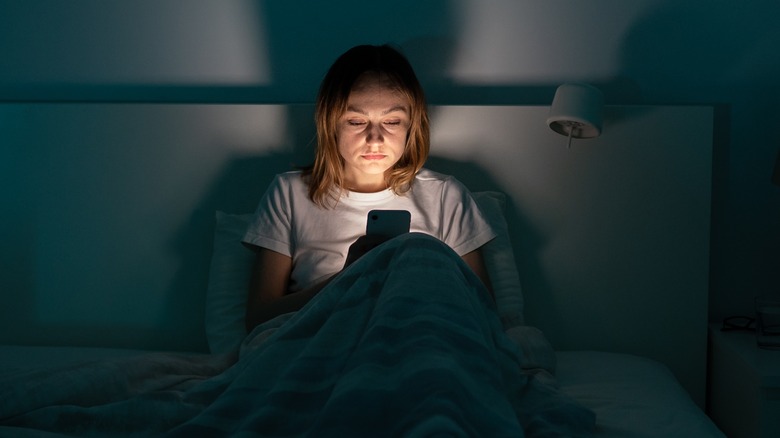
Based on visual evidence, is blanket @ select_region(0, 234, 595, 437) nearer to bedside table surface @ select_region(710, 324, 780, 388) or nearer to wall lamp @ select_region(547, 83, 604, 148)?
bedside table surface @ select_region(710, 324, 780, 388)

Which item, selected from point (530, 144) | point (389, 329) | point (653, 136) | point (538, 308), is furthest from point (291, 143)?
point (389, 329)

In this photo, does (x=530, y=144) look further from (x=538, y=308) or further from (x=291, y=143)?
(x=291, y=143)

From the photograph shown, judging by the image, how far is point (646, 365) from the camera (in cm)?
181

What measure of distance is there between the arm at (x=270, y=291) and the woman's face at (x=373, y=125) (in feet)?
0.92

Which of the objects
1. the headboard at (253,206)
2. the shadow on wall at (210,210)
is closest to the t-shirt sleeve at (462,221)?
the headboard at (253,206)

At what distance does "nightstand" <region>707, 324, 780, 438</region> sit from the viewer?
1.65 metres

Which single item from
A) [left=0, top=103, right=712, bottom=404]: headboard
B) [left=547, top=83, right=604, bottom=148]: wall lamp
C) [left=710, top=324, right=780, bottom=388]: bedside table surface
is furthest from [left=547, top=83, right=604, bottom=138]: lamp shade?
[left=710, top=324, right=780, bottom=388]: bedside table surface

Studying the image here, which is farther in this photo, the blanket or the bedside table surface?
the bedside table surface

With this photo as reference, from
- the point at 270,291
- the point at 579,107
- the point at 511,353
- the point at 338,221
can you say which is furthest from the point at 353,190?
the point at 511,353

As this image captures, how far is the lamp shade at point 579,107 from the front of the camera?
6.08 feet

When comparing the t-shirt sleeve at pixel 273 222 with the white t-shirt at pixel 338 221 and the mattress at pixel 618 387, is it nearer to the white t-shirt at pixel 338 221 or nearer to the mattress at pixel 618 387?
the white t-shirt at pixel 338 221

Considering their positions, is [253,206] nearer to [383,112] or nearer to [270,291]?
[270,291]

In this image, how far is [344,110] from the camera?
1.84 metres

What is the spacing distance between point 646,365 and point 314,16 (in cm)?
118
